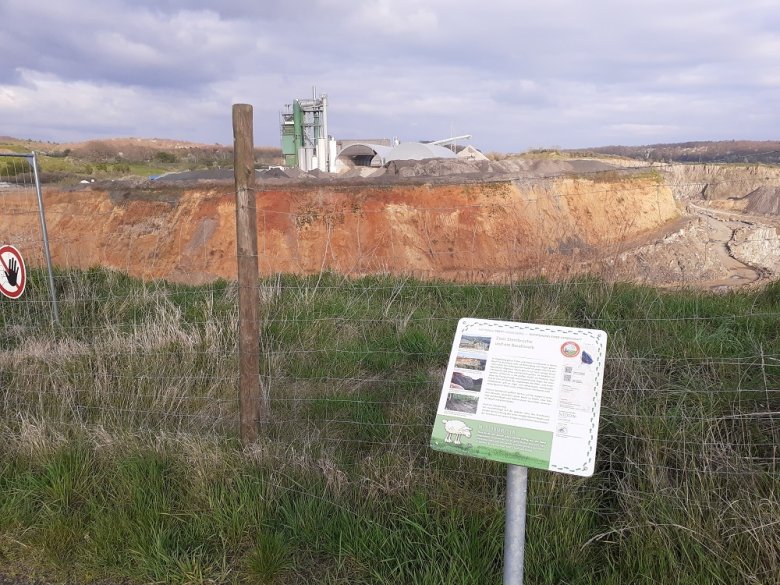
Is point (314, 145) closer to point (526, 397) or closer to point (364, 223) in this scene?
point (364, 223)

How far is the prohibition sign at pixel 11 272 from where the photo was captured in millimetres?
5516

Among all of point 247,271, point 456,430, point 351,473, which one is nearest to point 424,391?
point 351,473

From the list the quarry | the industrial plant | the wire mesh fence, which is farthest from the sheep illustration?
the industrial plant

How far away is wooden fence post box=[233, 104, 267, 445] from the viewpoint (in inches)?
156

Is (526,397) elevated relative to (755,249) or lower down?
elevated

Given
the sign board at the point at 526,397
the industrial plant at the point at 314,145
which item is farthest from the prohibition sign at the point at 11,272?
the industrial plant at the point at 314,145

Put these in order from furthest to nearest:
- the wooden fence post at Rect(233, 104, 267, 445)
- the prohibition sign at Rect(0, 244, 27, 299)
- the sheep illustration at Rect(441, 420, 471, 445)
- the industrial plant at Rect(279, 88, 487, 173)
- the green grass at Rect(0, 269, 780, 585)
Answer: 1. the industrial plant at Rect(279, 88, 487, 173)
2. the prohibition sign at Rect(0, 244, 27, 299)
3. the wooden fence post at Rect(233, 104, 267, 445)
4. the green grass at Rect(0, 269, 780, 585)
5. the sheep illustration at Rect(441, 420, 471, 445)

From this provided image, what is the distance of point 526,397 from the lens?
7.82 ft

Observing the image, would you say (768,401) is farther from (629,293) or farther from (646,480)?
(629,293)

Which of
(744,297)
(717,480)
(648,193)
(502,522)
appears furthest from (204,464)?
(648,193)

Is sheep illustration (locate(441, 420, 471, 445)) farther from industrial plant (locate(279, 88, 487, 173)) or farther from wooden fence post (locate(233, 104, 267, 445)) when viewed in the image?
industrial plant (locate(279, 88, 487, 173))

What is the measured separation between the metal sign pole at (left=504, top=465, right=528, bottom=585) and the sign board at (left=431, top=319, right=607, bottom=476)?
8cm

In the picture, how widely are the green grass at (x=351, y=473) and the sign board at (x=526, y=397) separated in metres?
0.90

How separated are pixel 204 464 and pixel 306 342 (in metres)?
2.04
